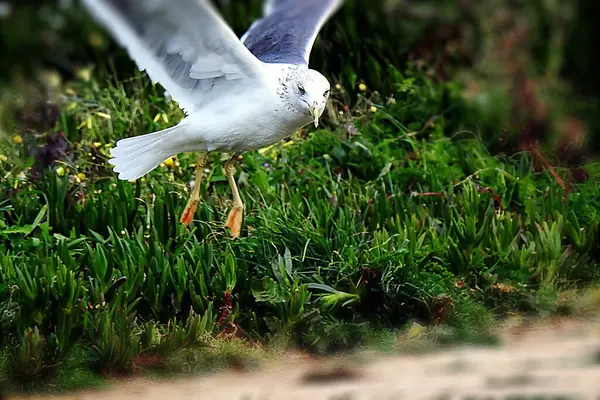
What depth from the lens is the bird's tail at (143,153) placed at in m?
5.85

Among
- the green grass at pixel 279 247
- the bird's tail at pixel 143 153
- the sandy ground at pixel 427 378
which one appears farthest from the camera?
the bird's tail at pixel 143 153

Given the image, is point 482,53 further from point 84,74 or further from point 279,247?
point 279,247

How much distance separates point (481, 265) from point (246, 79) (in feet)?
4.68

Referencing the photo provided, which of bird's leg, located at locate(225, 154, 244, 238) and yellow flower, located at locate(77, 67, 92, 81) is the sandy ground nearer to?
bird's leg, located at locate(225, 154, 244, 238)

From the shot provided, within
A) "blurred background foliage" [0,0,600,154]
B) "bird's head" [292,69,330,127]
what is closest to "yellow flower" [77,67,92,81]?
"blurred background foliage" [0,0,600,154]

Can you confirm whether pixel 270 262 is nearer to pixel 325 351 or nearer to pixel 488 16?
pixel 325 351

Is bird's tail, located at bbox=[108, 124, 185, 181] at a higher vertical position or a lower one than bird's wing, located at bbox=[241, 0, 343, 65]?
lower

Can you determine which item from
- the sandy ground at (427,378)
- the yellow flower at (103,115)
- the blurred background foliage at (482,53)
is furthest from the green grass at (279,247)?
the blurred background foliage at (482,53)

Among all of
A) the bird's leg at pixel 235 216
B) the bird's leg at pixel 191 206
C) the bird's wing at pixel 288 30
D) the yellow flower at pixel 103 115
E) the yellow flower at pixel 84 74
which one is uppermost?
the yellow flower at pixel 84 74

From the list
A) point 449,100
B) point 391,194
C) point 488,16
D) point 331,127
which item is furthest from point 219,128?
point 488,16

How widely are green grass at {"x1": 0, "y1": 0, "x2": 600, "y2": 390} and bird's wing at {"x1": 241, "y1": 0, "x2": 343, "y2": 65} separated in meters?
0.71

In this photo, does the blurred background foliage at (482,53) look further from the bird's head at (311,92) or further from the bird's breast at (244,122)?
the bird's head at (311,92)

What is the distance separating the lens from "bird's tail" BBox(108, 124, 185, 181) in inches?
230

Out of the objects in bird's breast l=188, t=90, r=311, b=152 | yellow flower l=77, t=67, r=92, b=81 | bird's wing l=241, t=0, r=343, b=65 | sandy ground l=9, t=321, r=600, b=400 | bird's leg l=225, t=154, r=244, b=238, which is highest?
yellow flower l=77, t=67, r=92, b=81
